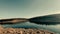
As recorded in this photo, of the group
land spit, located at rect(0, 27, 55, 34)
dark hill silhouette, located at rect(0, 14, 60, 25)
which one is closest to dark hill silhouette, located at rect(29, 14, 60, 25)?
dark hill silhouette, located at rect(0, 14, 60, 25)

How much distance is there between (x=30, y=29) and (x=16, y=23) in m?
0.18

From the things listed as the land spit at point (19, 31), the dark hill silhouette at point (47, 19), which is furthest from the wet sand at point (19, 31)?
the dark hill silhouette at point (47, 19)

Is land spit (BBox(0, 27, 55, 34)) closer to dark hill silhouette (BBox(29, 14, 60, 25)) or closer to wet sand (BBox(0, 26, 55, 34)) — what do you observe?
wet sand (BBox(0, 26, 55, 34))

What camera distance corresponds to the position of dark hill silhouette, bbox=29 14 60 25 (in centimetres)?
153

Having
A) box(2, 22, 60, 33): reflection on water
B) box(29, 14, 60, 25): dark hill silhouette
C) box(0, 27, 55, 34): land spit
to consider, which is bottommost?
box(0, 27, 55, 34): land spit

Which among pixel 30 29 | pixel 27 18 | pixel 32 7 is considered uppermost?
pixel 32 7

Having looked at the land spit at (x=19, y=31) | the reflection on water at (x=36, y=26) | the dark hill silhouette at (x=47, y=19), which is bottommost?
the land spit at (x=19, y=31)

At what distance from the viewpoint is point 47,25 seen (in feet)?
5.03

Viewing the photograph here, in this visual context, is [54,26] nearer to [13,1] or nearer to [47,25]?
[47,25]

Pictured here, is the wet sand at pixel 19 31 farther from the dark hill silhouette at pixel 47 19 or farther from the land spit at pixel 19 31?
the dark hill silhouette at pixel 47 19

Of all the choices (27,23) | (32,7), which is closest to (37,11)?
(32,7)

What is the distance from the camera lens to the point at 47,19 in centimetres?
154

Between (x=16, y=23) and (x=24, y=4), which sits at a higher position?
(x=24, y=4)

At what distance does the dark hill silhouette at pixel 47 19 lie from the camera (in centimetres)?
153
